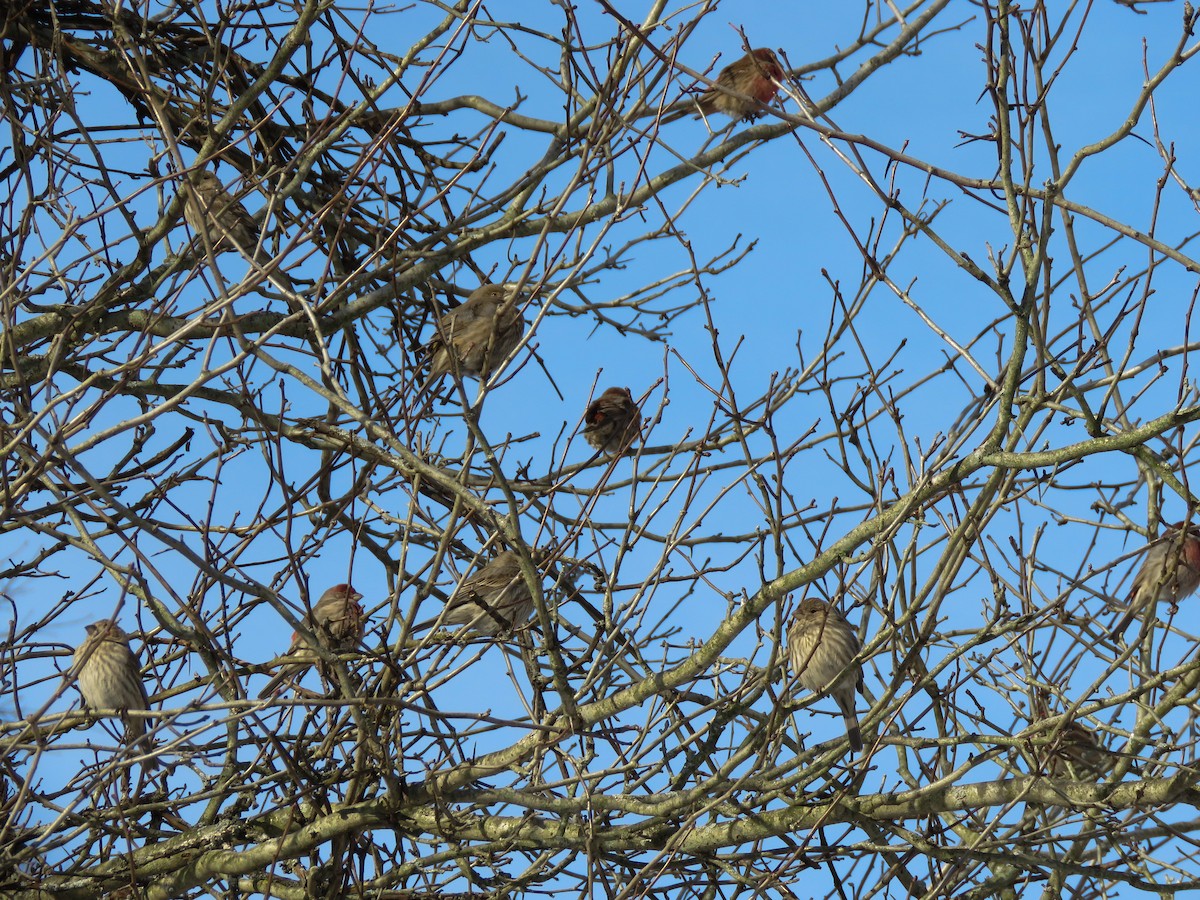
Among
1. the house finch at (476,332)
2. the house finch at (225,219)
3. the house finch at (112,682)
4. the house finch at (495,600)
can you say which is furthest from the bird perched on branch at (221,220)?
the house finch at (112,682)

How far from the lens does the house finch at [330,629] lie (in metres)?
5.15

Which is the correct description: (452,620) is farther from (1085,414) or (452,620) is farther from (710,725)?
(1085,414)

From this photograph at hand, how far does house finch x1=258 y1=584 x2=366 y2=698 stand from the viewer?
16.9ft

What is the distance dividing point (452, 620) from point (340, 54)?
3.03 metres

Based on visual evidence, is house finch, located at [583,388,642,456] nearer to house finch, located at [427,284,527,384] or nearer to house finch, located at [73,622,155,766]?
house finch, located at [427,284,527,384]

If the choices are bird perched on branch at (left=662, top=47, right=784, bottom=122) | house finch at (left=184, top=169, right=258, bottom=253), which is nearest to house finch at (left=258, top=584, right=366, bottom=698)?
house finch at (left=184, top=169, right=258, bottom=253)

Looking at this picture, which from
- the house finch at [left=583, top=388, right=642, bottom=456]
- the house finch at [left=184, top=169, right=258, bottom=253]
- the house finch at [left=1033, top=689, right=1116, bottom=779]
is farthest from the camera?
the house finch at [left=583, top=388, right=642, bottom=456]

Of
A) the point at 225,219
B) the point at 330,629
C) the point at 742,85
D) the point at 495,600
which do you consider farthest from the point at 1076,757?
the point at 742,85

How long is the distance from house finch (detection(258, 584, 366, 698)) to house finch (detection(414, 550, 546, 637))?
1.37 feet

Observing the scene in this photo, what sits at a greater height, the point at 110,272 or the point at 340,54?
the point at 340,54

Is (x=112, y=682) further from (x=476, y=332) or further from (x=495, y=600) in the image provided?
(x=476, y=332)

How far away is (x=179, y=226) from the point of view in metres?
6.68

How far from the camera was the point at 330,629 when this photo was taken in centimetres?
711

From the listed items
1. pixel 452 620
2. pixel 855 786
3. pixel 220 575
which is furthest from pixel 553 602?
pixel 220 575
